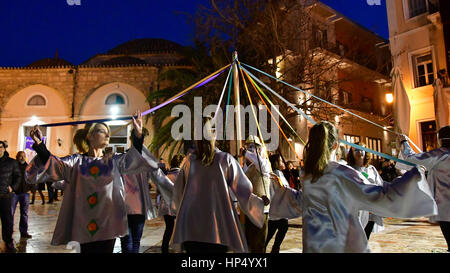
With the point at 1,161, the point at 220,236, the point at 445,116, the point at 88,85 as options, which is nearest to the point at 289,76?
the point at 445,116

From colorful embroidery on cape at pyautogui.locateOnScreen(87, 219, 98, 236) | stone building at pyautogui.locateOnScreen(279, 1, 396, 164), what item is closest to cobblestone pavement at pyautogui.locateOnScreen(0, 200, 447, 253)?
colorful embroidery on cape at pyautogui.locateOnScreen(87, 219, 98, 236)

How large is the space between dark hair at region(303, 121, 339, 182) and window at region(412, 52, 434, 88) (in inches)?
555

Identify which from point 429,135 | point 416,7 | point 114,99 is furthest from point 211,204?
point 114,99

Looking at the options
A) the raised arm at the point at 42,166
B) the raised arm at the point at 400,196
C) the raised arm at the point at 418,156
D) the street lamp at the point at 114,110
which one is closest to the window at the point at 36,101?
the street lamp at the point at 114,110

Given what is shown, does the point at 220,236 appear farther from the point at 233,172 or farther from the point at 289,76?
the point at 289,76

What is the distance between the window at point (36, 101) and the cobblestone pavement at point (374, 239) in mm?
13695

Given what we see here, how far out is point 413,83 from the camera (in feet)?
48.0

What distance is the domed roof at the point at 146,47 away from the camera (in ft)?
80.4

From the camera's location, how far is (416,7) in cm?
1480

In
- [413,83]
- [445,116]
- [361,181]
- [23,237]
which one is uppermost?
[413,83]

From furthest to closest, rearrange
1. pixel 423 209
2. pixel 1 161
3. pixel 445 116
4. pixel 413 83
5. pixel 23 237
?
pixel 413 83
pixel 445 116
pixel 23 237
pixel 1 161
pixel 423 209

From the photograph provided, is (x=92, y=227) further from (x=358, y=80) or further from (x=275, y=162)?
(x=358, y=80)

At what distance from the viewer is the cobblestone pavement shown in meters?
5.89
